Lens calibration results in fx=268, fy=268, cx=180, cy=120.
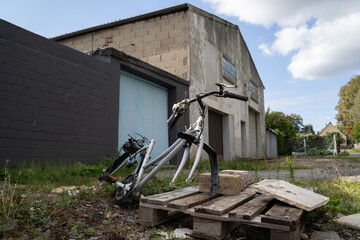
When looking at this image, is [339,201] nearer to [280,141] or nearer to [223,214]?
[223,214]

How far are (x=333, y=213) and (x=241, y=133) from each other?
1313 centimetres

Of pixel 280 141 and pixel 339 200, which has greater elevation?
pixel 280 141

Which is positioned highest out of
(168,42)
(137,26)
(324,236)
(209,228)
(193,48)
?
(137,26)

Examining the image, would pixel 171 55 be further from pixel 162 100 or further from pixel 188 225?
pixel 188 225

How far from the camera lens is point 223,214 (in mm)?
2027

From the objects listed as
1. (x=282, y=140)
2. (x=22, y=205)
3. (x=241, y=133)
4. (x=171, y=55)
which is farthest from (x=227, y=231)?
(x=282, y=140)

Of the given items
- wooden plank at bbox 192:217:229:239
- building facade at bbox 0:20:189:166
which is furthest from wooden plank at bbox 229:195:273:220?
building facade at bbox 0:20:189:166

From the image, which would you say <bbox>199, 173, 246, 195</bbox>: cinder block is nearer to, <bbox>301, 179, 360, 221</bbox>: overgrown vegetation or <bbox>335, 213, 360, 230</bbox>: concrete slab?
<bbox>301, 179, 360, 221</bbox>: overgrown vegetation

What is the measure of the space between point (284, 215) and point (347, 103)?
156ft

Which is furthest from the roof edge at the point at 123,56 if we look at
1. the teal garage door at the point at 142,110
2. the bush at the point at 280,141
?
the bush at the point at 280,141

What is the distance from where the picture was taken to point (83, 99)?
20.4 ft

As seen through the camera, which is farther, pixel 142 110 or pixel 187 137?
pixel 142 110

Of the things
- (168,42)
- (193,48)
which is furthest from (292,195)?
(168,42)

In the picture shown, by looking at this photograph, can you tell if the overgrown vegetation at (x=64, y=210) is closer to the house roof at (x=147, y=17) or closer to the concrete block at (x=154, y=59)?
the concrete block at (x=154, y=59)
